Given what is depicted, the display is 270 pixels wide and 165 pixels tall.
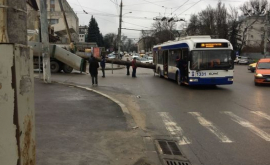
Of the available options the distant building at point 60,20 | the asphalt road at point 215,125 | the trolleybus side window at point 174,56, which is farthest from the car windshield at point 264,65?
the distant building at point 60,20

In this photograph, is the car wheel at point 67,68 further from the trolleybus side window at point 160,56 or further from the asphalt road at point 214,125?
the asphalt road at point 214,125

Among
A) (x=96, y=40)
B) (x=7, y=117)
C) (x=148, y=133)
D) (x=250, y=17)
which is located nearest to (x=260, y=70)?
(x=148, y=133)

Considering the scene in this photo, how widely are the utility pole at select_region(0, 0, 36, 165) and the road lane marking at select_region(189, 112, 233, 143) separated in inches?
196

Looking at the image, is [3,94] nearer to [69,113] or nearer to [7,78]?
[7,78]

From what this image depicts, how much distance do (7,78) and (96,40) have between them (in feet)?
347

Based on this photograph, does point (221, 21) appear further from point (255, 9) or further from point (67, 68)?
point (67, 68)

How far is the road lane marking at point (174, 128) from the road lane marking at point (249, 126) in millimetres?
1796

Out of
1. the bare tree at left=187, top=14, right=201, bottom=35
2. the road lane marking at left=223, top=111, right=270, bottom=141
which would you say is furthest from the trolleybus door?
the bare tree at left=187, top=14, right=201, bottom=35

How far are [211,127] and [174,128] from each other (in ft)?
3.21

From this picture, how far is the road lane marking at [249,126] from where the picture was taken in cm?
697

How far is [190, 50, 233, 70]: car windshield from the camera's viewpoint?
52.7 ft

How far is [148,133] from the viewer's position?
7.19m

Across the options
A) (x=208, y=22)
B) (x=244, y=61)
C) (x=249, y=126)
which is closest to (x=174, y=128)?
(x=249, y=126)

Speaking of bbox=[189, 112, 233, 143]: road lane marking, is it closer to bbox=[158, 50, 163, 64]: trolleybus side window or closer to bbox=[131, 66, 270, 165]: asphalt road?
bbox=[131, 66, 270, 165]: asphalt road
